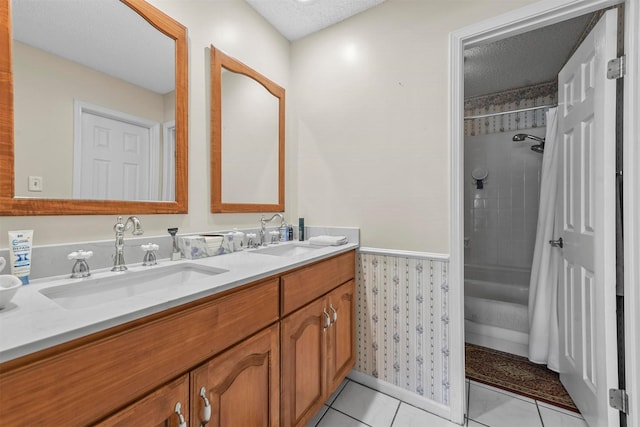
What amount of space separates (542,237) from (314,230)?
151 cm

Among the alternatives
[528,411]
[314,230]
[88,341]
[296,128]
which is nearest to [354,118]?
[296,128]

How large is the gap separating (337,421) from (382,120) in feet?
5.44

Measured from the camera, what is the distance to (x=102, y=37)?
1.08 m

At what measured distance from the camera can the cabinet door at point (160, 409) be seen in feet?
2.01

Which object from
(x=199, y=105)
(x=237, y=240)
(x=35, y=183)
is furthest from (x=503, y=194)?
(x=35, y=183)

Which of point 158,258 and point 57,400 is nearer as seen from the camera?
point 57,400

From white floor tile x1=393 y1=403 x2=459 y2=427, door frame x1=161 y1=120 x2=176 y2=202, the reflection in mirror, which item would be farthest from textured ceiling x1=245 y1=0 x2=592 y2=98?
white floor tile x1=393 y1=403 x2=459 y2=427

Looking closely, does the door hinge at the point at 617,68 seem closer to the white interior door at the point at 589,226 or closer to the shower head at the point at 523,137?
the white interior door at the point at 589,226

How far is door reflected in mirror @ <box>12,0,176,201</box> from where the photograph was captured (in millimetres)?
915

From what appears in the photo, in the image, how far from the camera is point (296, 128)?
6.61 ft

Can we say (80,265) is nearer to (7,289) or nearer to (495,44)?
(7,289)

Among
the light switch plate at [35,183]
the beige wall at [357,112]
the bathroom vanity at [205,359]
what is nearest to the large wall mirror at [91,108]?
the light switch plate at [35,183]

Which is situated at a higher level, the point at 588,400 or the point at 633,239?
the point at 633,239

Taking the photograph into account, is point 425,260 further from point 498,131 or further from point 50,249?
point 498,131
